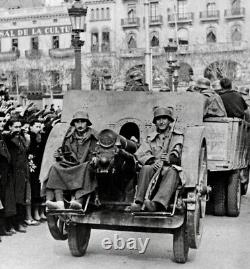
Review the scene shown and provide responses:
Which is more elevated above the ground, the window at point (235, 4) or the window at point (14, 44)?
the window at point (235, 4)

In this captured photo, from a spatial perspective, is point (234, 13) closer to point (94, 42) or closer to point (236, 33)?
point (236, 33)

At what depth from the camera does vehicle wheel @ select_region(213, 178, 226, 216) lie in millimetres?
9486

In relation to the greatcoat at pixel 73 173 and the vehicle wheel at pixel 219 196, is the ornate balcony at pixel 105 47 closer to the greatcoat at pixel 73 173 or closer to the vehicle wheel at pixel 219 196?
the vehicle wheel at pixel 219 196

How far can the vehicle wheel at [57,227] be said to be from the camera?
6.68 meters

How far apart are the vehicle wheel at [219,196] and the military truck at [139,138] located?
17 centimetres

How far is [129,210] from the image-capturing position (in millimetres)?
6520

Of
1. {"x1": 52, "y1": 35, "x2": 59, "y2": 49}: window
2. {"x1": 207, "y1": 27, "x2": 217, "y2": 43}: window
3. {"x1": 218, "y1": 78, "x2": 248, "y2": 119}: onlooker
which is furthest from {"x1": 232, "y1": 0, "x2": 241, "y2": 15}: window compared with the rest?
{"x1": 218, "y1": 78, "x2": 248, "y2": 119}: onlooker

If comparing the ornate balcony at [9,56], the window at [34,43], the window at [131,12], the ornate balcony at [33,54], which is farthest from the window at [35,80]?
the window at [131,12]

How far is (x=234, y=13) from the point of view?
194 ft

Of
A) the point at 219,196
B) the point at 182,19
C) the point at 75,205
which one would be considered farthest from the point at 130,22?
the point at 75,205

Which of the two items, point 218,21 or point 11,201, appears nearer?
point 11,201

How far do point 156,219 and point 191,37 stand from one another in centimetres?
5587

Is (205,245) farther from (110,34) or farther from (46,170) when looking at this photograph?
(110,34)

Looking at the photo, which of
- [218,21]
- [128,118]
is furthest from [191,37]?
[128,118]
